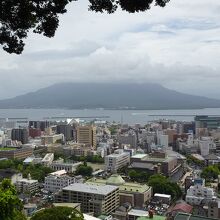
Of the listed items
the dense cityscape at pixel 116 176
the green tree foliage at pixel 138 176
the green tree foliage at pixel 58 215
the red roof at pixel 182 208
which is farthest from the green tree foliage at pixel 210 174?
the green tree foliage at pixel 58 215

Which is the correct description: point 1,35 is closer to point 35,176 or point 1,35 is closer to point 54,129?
point 35,176

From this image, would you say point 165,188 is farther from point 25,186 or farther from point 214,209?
point 25,186

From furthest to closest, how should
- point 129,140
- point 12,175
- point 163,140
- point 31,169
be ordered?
point 129,140 < point 163,140 < point 31,169 < point 12,175

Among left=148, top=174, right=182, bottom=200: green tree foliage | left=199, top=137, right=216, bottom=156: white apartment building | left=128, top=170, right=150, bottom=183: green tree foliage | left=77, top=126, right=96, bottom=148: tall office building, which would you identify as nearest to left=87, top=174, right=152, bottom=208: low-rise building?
left=148, top=174, right=182, bottom=200: green tree foliage

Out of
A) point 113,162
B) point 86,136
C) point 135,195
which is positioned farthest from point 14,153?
point 135,195

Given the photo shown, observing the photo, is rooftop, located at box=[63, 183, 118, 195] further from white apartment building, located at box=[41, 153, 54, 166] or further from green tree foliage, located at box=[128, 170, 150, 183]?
white apartment building, located at box=[41, 153, 54, 166]

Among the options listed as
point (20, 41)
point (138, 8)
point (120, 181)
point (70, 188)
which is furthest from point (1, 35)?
point (120, 181)

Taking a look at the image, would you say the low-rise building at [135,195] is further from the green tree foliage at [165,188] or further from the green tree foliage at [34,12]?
the green tree foliage at [34,12]
